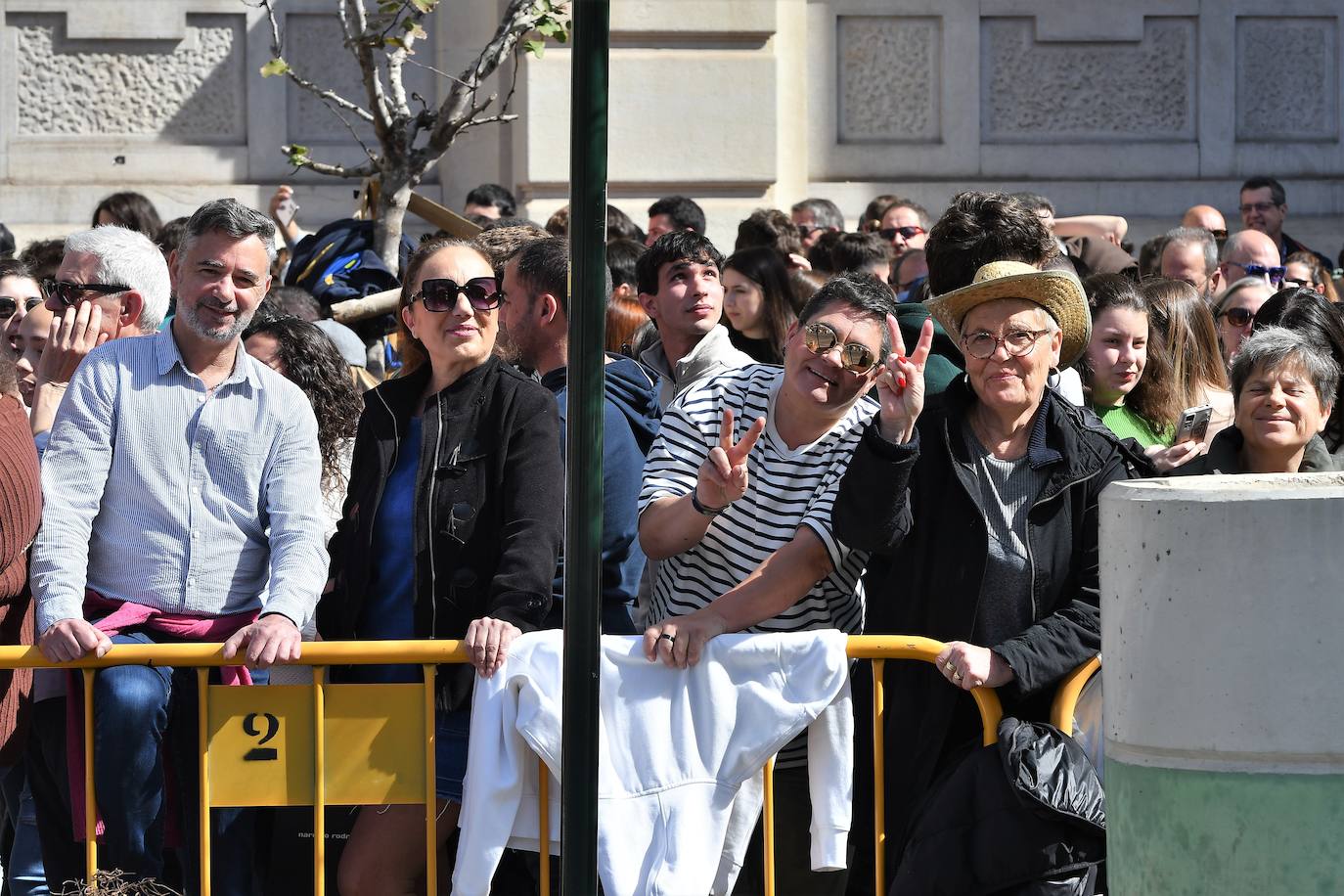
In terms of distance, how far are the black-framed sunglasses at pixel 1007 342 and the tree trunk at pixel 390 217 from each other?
4.41 m

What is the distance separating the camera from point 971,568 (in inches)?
178

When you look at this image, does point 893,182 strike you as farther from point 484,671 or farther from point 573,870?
point 573,870

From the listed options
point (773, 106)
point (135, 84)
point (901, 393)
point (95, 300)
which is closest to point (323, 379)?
point (95, 300)

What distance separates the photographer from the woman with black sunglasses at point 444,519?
462cm

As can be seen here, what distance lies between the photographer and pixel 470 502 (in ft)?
15.5

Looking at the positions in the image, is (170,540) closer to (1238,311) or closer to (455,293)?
(455,293)

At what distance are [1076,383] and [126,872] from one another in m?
2.94

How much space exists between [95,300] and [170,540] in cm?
117

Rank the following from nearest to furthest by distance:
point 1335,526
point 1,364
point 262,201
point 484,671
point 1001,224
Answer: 1. point 1335,526
2. point 484,671
3. point 1,364
4. point 1001,224
5. point 262,201

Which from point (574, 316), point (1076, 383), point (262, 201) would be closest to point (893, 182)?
point (262, 201)

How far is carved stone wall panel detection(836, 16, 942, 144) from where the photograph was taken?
1248 centimetres

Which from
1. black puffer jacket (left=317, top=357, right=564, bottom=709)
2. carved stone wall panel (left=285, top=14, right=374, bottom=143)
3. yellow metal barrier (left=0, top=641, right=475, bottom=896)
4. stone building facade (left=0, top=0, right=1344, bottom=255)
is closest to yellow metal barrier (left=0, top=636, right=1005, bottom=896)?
yellow metal barrier (left=0, top=641, right=475, bottom=896)

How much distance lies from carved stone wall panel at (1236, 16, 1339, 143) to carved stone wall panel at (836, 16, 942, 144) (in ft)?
6.74

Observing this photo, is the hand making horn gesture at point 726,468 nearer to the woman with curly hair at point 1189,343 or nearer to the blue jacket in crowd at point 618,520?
the blue jacket in crowd at point 618,520
